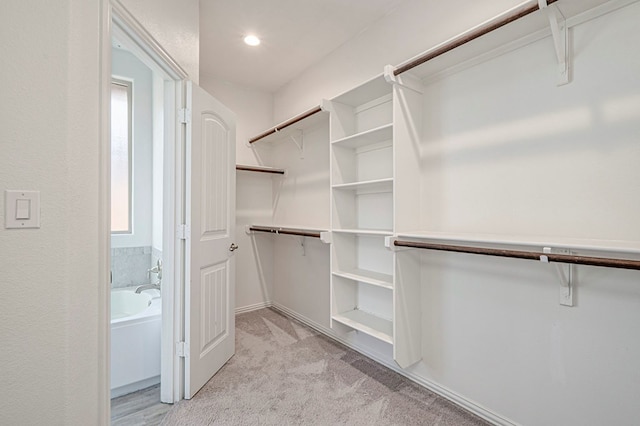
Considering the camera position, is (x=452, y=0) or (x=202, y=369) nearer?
(x=452, y=0)

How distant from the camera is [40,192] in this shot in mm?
1005

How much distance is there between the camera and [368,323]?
2217 mm

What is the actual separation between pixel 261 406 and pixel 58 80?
1.94 metres

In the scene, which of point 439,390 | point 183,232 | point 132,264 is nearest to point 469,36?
point 183,232

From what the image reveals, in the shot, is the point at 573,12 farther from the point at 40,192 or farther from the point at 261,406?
the point at 261,406

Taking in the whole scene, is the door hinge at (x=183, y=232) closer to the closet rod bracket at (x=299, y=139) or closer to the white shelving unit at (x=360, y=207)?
the white shelving unit at (x=360, y=207)

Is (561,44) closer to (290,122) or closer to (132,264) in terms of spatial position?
(290,122)

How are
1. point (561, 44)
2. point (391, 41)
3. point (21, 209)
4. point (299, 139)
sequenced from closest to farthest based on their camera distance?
point (21, 209) → point (561, 44) → point (391, 41) → point (299, 139)

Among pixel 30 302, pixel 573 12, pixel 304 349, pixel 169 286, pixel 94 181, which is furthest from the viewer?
pixel 304 349

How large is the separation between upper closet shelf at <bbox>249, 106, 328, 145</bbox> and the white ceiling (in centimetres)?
64

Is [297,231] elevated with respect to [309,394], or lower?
elevated

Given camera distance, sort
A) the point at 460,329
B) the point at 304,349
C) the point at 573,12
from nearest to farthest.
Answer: the point at 573,12 → the point at 460,329 → the point at 304,349

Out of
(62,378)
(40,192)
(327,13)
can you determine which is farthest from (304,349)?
(327,13)

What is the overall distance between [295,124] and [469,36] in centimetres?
173
